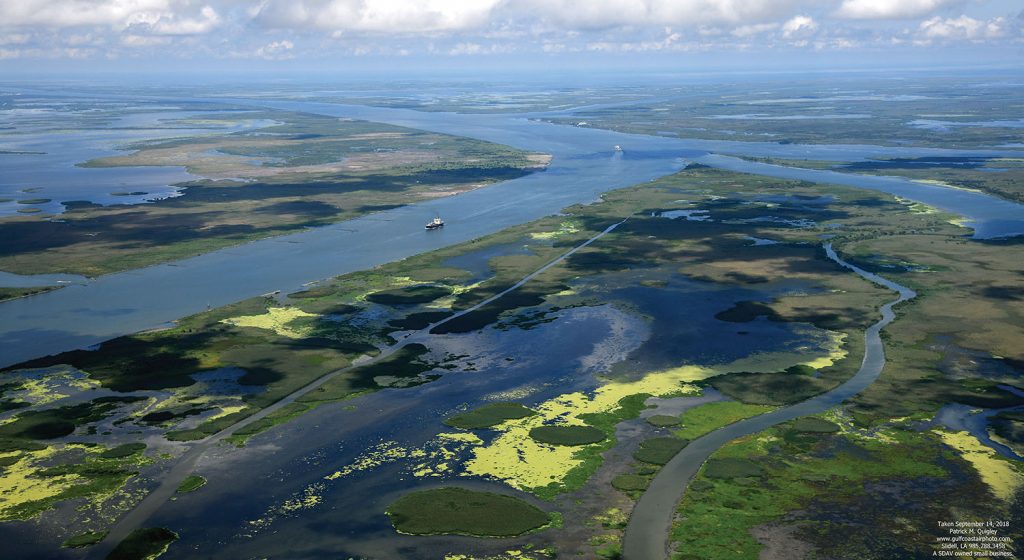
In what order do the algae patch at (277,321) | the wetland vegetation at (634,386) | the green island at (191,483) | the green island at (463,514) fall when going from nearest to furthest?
the green island at (463,514) < the wetland vegetation at (634,386) < the green island at (191,483) < the algae patch at (277,321)

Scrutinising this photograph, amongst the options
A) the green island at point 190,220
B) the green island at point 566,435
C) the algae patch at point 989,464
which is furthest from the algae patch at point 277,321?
the algae patch at point 989,464

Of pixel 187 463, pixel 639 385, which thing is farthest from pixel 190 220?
pixel 639 385

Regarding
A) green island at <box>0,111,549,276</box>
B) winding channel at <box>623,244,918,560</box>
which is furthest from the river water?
winding channel at <box>623,244,918,560</box>

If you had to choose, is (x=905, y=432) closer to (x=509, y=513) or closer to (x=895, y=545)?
(x=895, y=545)

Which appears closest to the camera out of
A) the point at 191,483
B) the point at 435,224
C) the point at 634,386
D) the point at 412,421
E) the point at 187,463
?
the point at 191,483

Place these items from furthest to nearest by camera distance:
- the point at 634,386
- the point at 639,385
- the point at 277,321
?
the point at 277,321 < the point at 639,385 < the point at 634,386

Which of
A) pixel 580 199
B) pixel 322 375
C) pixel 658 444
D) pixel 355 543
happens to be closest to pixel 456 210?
pixel 580 199

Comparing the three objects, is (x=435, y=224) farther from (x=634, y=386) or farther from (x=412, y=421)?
(x=412, y=421)

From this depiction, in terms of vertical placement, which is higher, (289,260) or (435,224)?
(435,224)

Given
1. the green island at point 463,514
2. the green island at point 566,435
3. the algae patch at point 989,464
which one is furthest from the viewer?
the green island at point 566,435

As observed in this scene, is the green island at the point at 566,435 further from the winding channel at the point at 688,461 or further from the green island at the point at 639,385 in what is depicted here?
the winding channel at the point at 688,461
